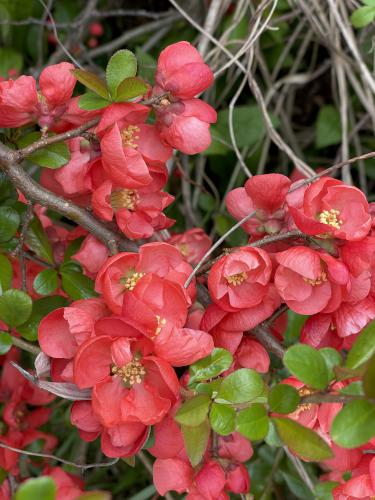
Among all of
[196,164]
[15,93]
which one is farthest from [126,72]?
[196,164]

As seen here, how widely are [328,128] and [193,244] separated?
0.66m

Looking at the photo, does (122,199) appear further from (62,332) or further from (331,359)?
(331,359)

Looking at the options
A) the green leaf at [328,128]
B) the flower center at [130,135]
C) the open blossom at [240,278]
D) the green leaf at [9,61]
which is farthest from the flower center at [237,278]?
the green leaf at [9,61]

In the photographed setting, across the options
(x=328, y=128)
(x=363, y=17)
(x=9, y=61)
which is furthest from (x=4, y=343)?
(x=328, y=128)

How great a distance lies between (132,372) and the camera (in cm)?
83

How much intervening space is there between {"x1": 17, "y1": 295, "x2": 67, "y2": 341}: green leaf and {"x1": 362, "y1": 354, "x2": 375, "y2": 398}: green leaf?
0.48m

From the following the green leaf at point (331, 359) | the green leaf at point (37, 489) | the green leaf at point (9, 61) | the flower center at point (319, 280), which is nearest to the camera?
the green leaf at point (37, 489)

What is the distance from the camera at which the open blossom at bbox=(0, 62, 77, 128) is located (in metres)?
0.91

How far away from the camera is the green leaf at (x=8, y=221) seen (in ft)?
3.34

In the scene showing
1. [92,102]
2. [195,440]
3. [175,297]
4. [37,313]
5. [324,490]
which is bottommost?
[324,490]

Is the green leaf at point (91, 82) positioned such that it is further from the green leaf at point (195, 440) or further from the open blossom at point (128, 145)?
the green leaf at point (195, 440)

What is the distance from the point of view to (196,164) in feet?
5.32

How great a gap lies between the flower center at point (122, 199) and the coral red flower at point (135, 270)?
106 millimetres

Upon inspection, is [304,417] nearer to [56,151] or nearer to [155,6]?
[56,151]
